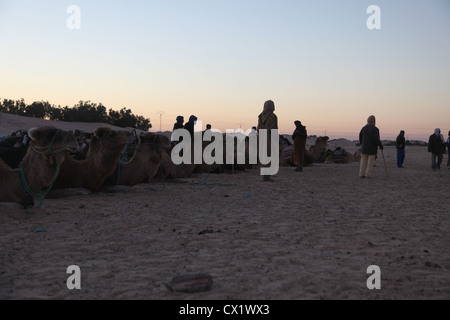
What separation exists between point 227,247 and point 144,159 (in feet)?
18.1

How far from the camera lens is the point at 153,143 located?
391 inches

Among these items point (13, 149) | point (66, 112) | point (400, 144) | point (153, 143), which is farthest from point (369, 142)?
point (66, 112)

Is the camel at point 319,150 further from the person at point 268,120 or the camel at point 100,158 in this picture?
the camel at point 100,158

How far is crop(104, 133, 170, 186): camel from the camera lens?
957cm

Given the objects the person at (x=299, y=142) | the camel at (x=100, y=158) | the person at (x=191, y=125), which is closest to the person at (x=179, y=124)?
the person at (x=191, y=125)

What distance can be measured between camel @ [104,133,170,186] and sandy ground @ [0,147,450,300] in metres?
1.22

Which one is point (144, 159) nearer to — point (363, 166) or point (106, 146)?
point (106, 146)

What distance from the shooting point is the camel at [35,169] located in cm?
635

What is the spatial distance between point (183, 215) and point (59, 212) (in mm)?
1919

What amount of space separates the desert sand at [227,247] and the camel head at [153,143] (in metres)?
1.72

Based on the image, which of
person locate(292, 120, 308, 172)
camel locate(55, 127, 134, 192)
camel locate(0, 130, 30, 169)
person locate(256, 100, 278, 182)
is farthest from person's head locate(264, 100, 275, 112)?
camel locate(0, 130, 30, 169)

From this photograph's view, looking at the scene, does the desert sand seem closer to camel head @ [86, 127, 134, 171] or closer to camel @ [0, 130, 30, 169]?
camel head @ [86, 127, 134, 171]
